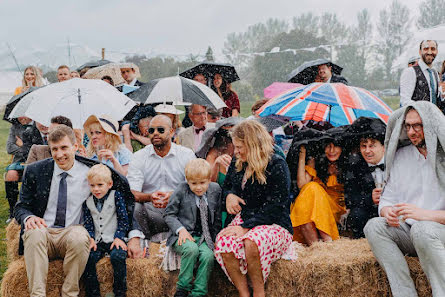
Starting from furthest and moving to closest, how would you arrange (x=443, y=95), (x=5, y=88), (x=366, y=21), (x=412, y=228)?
1. (x=366, y=21)
2. (x=5, y=88)
3. (x=443, y=95)
4. (x=412, y=228)

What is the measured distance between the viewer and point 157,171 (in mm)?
5641

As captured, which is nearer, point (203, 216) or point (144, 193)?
point (203, 216)

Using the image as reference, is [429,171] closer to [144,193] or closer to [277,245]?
[277,245]

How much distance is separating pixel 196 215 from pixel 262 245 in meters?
0.84

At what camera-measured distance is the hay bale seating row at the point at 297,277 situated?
14.8ft

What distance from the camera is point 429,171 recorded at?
14.6 feet

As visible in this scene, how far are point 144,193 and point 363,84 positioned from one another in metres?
37.3

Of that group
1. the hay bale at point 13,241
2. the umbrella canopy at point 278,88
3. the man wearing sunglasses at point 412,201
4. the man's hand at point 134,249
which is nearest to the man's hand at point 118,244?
the man's hand at point 134,249

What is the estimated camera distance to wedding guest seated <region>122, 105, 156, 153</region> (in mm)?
7215

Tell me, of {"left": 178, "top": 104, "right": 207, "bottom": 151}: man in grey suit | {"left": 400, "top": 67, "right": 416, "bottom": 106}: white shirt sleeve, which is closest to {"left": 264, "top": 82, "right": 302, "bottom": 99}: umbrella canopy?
{"left": 178, "top": 104, "right": 207, "bottom": 151}: man in grey suit

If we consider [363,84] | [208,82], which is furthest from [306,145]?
[363,84]

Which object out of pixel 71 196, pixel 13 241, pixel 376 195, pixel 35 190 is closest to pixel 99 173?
pixel 71 196

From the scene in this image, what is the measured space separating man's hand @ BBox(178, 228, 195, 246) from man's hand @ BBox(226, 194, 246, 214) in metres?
0.48

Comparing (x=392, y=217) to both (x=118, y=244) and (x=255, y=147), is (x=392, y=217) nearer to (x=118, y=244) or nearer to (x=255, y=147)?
(x=255, y=147)
